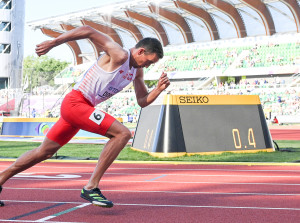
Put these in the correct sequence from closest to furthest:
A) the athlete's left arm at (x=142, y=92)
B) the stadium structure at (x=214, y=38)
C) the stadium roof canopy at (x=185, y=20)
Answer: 1. the athlete's left arm at (x=142, y=92)
2. the stadium structure at (x=214, y=38)
3. the stadium roof canopy at (x=185, y=20)

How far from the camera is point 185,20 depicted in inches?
2303

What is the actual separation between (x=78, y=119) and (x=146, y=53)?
0.92m

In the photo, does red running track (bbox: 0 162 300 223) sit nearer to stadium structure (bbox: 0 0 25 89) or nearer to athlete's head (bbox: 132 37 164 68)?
athlete's head (bbox: 132 37 164 68)

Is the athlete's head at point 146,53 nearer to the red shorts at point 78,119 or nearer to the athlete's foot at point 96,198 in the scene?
the red shorts at point 78,119

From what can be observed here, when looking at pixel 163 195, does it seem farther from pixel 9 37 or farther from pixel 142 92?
pixel 9 37

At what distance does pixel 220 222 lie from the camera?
16.2 ft

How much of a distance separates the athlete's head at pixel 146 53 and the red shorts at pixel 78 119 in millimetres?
604

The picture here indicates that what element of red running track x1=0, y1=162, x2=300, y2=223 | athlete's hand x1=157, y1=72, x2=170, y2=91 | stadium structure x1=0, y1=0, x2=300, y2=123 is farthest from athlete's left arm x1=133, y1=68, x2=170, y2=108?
stadium structure x1=0, y1=0, x2=300, y2=123

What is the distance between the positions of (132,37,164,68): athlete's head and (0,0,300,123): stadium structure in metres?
36.4

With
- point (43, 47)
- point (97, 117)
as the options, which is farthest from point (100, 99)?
point (43, 47)

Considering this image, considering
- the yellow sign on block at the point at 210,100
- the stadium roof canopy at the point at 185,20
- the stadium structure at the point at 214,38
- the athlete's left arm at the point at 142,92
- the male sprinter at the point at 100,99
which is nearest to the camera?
the male sprinter at the point at 100,99

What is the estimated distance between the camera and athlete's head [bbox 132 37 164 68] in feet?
17.0

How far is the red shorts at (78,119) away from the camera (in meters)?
5.16

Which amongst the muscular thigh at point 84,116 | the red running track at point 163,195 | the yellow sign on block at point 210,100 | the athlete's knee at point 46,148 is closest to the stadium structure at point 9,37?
the yellow sign on block at point 210,100
